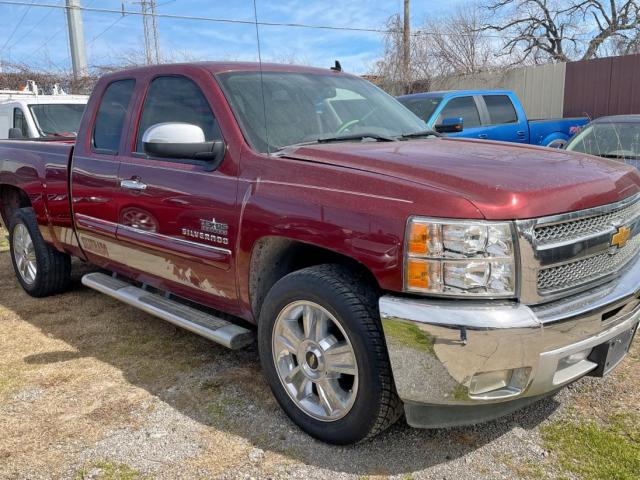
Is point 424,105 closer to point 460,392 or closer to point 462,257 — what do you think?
point 462,257

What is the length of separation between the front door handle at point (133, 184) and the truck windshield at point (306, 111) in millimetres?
799

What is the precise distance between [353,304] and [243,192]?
91cm

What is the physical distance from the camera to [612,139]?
655 centimetres

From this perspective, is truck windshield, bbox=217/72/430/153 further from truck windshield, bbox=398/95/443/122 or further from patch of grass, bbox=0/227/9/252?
patch of grass, bbox=0/227/9/252

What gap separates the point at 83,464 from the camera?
272cm

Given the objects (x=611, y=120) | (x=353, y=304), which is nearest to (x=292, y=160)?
(x=353, y=304)

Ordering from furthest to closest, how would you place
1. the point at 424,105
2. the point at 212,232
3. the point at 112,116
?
the point at 424,105 < the point at 112,116 < the point at 212,232

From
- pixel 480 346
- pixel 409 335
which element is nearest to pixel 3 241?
pixel 409 335

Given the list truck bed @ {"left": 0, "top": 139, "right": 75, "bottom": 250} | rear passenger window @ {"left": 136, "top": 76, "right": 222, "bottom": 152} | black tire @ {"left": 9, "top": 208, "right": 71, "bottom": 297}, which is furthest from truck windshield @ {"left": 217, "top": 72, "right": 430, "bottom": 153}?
black tire @ {"left": 9, "top": 208, "right": 71, "bottom": 297}

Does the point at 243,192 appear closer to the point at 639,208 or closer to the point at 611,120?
the point at 639,208

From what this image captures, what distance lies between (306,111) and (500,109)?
7.05 m

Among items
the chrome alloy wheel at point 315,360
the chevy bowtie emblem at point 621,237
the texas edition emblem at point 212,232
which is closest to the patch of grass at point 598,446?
the chevy bowtie emblem at point 621,237

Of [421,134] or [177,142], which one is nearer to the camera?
[177,142]

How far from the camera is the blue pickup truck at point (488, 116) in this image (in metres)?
8.98
